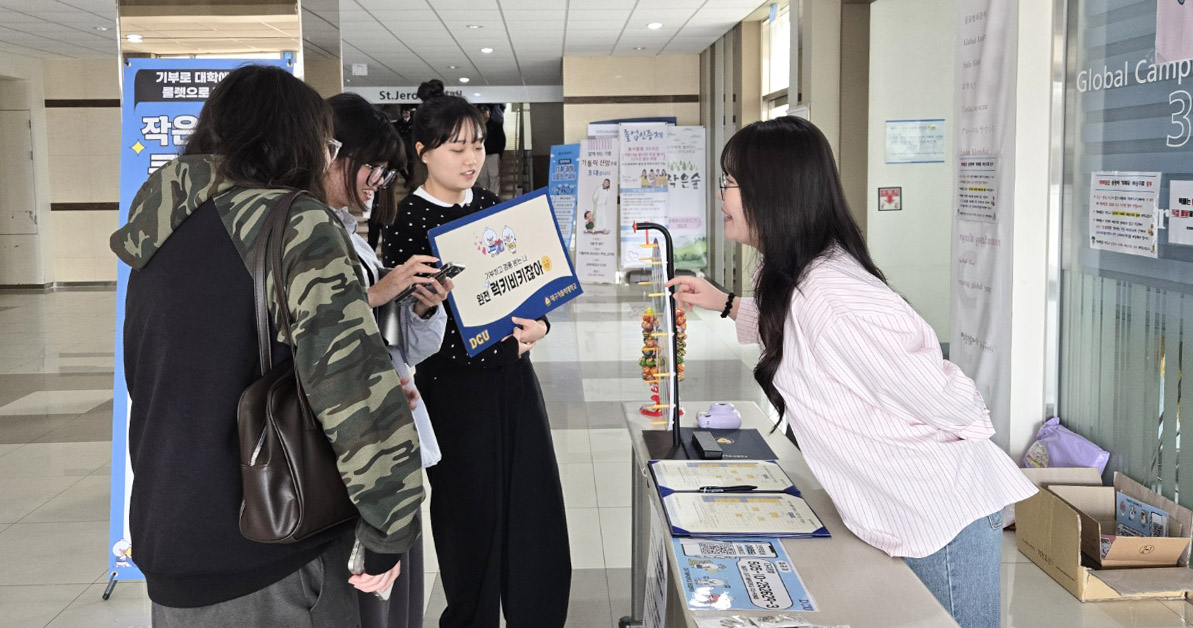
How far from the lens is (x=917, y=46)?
7301 millimetres

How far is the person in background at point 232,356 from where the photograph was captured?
1.47 m

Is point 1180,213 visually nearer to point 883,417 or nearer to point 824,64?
point 883,417

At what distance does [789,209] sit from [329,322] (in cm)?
88

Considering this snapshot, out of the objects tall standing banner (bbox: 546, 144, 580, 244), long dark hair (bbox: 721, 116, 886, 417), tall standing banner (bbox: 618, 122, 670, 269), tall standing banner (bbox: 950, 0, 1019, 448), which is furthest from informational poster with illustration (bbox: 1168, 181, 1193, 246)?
tall standing banner (bbox: 546, 144, 580, 244)

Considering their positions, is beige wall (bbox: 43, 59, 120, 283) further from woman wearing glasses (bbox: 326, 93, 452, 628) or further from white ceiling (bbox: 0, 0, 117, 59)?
woman wearing glasses (bbox: 326, 93, 452, 628)

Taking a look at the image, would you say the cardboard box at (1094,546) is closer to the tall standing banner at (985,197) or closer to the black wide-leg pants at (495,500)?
the tall standing banner at (985,197)

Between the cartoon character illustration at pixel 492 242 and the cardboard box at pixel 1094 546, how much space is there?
2352mm

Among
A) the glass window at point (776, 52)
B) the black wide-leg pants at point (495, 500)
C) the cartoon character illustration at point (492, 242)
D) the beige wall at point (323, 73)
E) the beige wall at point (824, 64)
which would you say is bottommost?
the black wide-leg pants at point (495, 500)

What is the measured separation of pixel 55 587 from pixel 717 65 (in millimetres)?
11403

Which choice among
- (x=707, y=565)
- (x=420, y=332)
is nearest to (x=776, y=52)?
(x=420, y=332)

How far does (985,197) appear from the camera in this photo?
4.57m

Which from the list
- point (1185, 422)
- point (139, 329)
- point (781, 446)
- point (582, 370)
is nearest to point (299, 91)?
point (139, 329)

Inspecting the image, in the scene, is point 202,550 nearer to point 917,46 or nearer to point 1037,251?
point 1037,251

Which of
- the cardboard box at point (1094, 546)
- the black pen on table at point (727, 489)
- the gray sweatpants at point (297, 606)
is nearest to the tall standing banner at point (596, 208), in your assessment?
the cardboard box at point (1094, 546)
